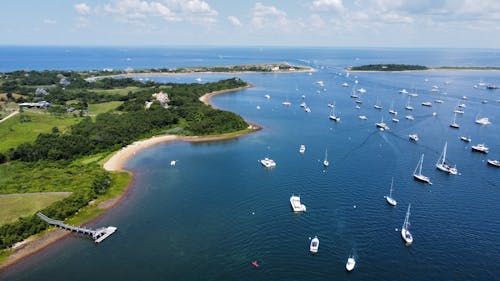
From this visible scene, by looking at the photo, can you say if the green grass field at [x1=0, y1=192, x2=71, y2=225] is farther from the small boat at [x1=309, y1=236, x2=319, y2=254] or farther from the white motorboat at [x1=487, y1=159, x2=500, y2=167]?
the white motorboat at [x1=487, y1=159, x2=500, y2=167]

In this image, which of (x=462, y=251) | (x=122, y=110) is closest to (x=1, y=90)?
(x=122, y=110)

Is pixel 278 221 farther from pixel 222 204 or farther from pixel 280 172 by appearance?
pixel 280 172

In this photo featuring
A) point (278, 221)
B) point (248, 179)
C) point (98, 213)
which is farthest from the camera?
point (248, 179)

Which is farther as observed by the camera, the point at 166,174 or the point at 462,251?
the point at 166,174

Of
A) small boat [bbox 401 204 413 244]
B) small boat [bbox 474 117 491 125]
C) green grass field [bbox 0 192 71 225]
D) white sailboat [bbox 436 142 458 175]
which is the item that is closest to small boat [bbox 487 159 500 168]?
white sailboat [bbox 436 142 458 175]

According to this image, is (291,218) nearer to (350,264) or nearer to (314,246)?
(314,246)

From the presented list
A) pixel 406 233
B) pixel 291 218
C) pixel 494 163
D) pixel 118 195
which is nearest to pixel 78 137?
pixel 118 195

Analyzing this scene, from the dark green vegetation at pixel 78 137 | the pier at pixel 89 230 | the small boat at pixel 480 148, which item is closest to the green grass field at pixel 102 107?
the dark green vegetation at pixel 78 137
